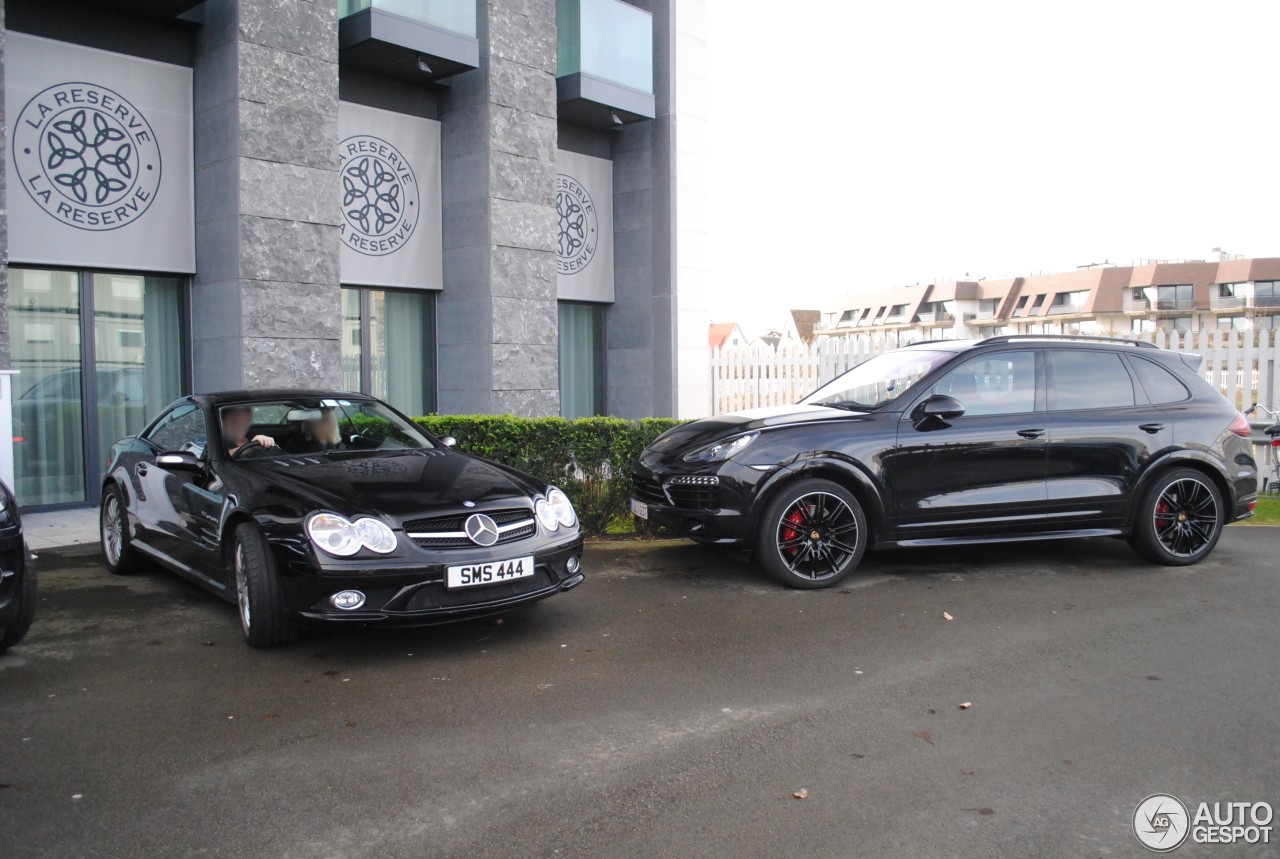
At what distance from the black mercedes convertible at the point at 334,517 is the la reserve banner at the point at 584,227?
938 cm

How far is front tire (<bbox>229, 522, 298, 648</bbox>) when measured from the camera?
216 inches

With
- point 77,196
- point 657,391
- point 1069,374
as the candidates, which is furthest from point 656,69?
point 1069,374

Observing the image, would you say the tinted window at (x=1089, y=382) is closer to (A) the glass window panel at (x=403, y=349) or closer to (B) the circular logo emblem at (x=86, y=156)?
(A) the glass window panel at (x=403, y=349)

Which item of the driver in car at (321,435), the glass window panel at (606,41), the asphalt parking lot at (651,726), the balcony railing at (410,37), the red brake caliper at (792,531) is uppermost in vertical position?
the glass window panel at (606,41)

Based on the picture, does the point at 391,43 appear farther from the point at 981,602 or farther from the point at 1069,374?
the point at 981,602

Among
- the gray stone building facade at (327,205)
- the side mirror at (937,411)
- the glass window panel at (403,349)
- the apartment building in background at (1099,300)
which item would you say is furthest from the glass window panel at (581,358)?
the apartment building in background at (1099,300)

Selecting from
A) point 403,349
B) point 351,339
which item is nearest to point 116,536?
point 351,339

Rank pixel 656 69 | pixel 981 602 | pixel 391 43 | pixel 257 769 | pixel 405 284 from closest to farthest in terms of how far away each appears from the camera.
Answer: pixel 257 769
pixel 981 602
pixel 391 43
pixel 405 284
pixel 656 69

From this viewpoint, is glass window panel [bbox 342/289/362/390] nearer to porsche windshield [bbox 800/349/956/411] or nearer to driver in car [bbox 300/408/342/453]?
driver in car [bbox 300/408/342/453]

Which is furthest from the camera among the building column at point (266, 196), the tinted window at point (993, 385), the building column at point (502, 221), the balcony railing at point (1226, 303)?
the balcony railing at point (1226, 303)

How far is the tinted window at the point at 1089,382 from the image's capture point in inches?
314

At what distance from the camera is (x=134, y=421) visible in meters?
11.4

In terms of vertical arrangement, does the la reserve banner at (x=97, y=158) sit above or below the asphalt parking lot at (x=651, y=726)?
above

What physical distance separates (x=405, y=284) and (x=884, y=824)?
38.3ft
